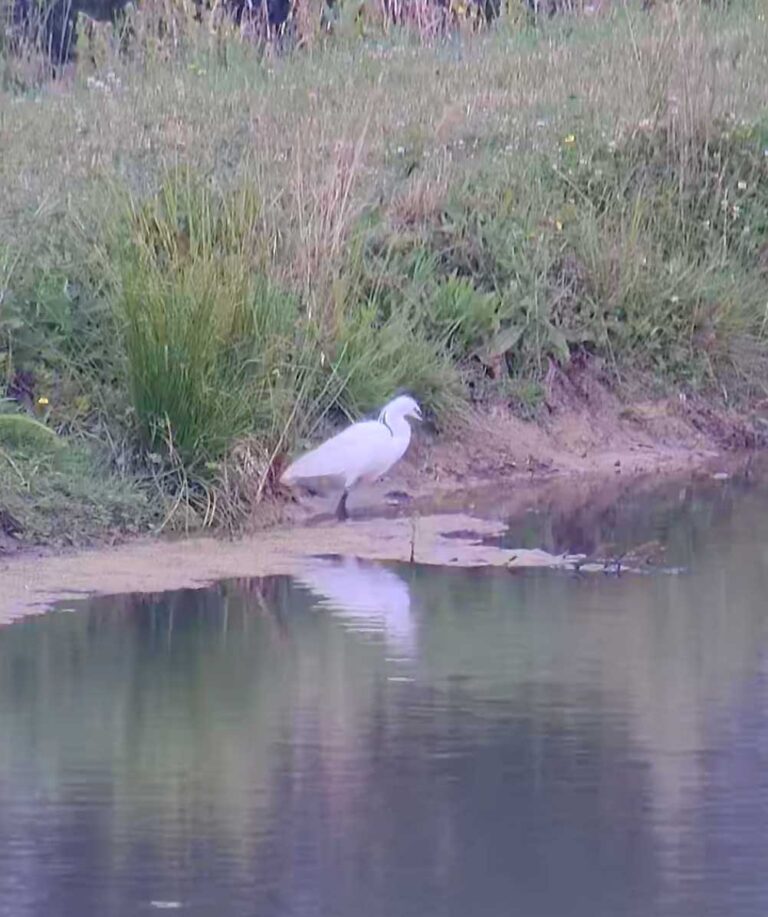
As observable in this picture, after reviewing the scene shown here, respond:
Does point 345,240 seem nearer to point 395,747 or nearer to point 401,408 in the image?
point 401,408

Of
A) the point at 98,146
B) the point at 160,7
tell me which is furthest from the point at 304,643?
the point at 160,7

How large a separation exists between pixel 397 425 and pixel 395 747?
316 centimetres

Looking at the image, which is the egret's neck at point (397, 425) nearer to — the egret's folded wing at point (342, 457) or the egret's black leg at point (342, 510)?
the egret's folded wing at point (342, 457)

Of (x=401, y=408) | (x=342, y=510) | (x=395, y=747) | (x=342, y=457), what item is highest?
(x=401, y=408)

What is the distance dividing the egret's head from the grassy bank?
376mm

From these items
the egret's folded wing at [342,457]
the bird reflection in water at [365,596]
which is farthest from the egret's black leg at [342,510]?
the bird reflection in water at [365,596]

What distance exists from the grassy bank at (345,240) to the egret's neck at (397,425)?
372 mm

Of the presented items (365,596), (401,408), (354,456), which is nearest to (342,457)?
(354,456)

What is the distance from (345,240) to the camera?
9789 millimetres

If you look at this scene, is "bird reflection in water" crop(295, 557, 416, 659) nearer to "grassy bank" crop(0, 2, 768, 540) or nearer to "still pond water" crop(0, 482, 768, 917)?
"still pond water" crop(0, 482, 768, 917)

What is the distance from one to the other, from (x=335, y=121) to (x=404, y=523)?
3438 mm

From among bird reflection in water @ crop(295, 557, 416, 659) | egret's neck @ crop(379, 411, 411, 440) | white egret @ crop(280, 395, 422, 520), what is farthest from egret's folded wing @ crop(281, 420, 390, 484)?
bird reflection in water @ crop(295, 557, 416, 659)

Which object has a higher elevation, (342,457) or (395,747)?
(342,457)

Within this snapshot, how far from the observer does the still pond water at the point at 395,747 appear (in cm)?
480
